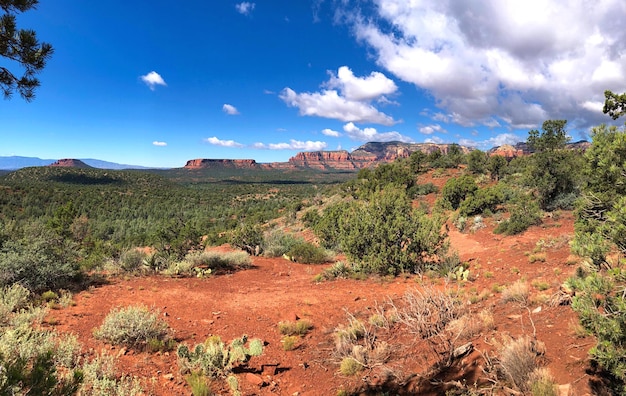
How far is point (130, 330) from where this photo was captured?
5.47 metres

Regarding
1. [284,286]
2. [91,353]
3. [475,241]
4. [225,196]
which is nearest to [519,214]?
[475,241]

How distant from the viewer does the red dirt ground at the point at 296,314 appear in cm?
455

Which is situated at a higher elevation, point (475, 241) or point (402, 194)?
point (402, 194)

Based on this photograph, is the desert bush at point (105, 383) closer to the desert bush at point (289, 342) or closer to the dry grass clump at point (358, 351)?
the desert bush at point (289, 342)

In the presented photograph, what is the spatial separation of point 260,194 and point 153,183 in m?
40.3

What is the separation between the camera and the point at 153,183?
4528 inches

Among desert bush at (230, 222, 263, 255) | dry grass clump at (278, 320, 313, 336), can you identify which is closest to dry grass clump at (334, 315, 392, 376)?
→ dry grass clump at (278, 320, 313, 336)

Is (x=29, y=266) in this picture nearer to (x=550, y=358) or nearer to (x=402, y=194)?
(x=550, y=358)

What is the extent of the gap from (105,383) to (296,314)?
4570 mm

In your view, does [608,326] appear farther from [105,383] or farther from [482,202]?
[482,202]

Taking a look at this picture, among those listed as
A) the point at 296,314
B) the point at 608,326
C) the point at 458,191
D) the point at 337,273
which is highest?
the point at 458,191

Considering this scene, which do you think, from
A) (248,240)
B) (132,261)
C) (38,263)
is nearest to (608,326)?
(38,263)

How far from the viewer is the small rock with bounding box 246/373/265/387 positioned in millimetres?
4699

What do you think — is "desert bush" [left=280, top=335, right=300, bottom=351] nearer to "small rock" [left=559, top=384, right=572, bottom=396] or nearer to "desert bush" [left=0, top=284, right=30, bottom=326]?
"small rock" [left=559, top=384, right=572, bottom=396]
